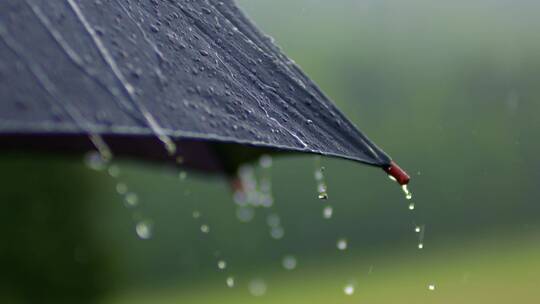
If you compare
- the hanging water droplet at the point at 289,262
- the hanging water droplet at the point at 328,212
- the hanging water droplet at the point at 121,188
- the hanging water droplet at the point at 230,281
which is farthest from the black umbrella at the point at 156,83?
the hanging water droplet at the point at 230,281

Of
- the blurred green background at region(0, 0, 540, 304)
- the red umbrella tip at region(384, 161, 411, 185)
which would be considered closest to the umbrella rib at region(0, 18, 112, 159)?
the red umbrella tip at region(384, 161, 411, 185)

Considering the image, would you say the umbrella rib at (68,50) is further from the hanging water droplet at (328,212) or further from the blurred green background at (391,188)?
the hanging water droplet at (328,212)

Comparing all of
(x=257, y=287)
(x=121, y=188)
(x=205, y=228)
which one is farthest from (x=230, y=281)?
(x=121, y=188)

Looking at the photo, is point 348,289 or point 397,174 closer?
point 397,174

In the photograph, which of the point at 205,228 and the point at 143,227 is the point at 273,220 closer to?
the point at 205,228

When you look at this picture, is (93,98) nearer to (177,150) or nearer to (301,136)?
(301,136)
